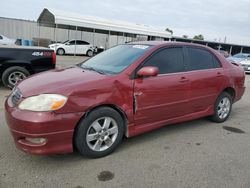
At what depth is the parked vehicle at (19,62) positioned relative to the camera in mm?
6723

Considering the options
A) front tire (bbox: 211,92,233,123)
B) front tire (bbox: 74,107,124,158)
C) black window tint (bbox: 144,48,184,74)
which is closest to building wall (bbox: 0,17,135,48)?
front tire (bbox: 211,92,233,123)

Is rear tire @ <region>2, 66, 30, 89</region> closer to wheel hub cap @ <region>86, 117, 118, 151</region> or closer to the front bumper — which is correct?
the front bumper

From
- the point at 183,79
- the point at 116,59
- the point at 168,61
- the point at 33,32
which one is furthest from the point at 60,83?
the point at 33,32

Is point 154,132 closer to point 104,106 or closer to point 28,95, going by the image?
point 104,106

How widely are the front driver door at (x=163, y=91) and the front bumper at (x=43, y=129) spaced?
3.23ft

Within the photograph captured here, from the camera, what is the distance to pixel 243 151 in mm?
3697

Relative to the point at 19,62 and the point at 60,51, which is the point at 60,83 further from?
the point at 60,51

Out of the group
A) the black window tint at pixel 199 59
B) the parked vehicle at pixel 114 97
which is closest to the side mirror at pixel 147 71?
the parked vehicle at pixel 114 97

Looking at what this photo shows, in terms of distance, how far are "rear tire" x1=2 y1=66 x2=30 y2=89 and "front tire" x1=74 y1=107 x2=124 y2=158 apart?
457cm

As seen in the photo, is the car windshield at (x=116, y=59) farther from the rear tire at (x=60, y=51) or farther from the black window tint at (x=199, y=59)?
the rear tire at (x=60, y=51)

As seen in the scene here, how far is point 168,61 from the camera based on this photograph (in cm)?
396

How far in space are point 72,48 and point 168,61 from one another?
66.5ft

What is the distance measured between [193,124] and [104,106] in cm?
240

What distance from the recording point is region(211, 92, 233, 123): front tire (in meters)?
4.85
